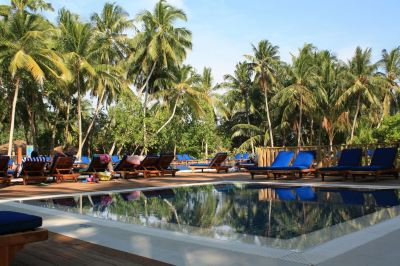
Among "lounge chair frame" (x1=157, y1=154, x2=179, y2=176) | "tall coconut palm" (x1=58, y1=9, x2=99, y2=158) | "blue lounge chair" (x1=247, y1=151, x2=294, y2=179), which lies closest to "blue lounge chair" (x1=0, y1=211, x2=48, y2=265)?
"blue lounge chair" (x1=247, y1=151, x2=294, y2=179)

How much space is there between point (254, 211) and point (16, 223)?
4655 mm

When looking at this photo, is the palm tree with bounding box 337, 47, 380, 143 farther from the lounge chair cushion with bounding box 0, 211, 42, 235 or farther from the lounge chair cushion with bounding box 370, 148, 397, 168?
the lounge chair cushion with bounding box 0, 211, 42, 235

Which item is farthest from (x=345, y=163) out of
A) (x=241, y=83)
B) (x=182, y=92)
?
(x=241, y=83)

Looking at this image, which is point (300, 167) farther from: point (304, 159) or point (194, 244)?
point (194, 244)

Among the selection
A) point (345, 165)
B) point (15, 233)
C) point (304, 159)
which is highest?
point (304, 159)

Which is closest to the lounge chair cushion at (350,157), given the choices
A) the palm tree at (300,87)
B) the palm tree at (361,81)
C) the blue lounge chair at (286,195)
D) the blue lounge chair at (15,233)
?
the blue lounge chair at (286,195)

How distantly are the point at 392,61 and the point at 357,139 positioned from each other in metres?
10.6

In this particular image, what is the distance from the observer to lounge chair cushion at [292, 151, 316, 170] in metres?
15.1

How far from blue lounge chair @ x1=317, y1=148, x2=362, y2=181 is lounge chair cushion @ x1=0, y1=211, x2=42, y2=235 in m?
11.2

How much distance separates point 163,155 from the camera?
59.4 feet

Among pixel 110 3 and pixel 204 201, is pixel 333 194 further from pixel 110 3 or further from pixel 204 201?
pixel 110 3

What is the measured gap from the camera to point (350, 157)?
45.8ft

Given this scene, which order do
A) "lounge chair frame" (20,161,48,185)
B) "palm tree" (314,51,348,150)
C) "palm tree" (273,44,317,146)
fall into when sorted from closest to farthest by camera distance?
1. "lounge chair frame" (20,161,48,185)
2. "palm tree" (273,44,317,146)
3. "palm tree" (314,51,348,150)

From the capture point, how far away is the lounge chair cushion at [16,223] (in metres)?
3.54
